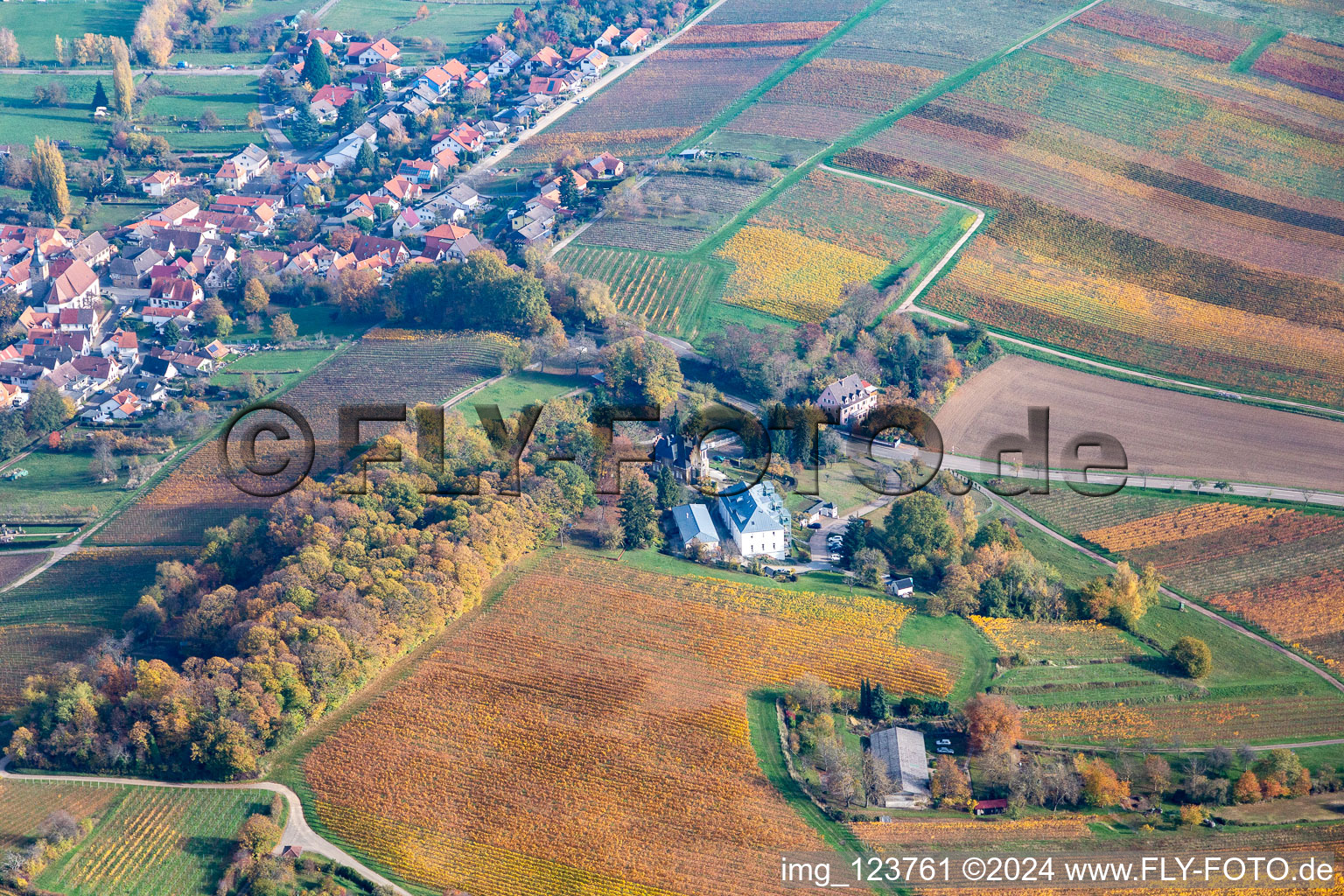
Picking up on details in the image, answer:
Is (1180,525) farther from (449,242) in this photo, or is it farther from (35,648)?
(449,242)

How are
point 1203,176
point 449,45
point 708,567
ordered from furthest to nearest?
point 449,45 → point 1203,176 → point 708,567

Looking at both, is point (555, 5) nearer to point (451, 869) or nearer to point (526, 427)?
point (526, 427)

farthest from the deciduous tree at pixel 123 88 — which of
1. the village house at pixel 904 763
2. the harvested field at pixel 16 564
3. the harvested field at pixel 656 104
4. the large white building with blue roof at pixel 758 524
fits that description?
the village house at pixel 904 763

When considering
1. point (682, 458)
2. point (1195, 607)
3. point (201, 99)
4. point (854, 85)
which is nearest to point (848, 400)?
point (682, 458)

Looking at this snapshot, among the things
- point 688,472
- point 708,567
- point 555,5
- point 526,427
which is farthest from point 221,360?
point 555,5

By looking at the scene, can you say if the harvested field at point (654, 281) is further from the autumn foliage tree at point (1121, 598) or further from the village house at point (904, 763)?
the village house at point (904, 763)

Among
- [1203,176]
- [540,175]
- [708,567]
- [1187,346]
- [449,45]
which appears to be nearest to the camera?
[708,567]

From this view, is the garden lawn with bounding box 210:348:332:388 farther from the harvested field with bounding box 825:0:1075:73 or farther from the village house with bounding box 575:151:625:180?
the harvested field with bounding box 825:0:1075:73
